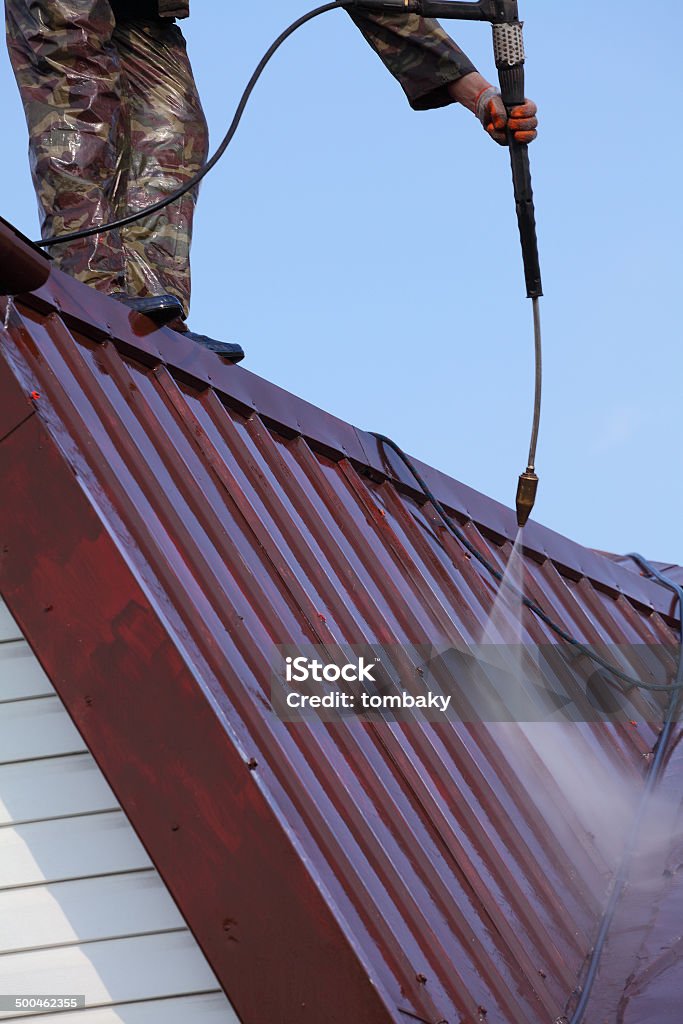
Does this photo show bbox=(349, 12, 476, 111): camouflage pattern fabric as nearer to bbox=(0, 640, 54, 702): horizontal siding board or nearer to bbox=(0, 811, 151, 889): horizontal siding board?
bbox=(0, 640, 54, 702): horizontal siding board

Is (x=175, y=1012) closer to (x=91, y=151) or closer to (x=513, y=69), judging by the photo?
(x=91, y=151)

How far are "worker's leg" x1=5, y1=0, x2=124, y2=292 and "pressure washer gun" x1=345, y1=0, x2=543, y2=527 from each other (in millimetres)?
1121

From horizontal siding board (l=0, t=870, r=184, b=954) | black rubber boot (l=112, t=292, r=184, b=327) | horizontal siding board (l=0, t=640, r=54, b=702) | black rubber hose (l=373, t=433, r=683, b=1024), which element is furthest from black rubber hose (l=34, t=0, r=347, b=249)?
horizontal siding board (l=0, t=870, r=184, b=954)

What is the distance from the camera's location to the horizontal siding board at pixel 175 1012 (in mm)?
3504

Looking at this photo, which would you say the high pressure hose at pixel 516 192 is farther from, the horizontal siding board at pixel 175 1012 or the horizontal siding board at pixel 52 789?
the horizontal siding board at pixel 52 789

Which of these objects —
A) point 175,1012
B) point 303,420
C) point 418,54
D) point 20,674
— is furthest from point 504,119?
point 175,1012

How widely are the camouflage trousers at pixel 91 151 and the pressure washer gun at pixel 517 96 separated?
109cm

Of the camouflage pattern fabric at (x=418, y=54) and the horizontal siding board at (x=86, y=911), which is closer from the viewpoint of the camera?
the horizontal siding board at (x=86, y=911)

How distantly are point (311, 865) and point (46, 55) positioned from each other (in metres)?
3.78

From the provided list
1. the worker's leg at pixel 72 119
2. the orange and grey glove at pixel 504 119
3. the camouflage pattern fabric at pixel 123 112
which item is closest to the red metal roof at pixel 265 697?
the worker's leg at pixel 72 119

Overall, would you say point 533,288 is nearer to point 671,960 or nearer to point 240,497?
point 240,497

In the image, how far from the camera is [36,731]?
3729 mm

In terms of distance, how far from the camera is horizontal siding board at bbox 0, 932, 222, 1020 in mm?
3527

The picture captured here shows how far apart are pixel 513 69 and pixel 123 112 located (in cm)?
172
